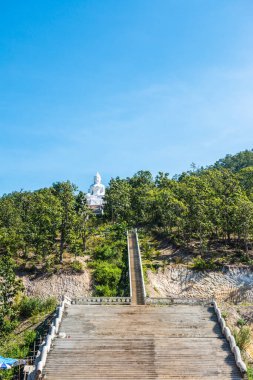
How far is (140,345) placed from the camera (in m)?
21.8

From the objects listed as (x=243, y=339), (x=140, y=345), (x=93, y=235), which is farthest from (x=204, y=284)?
(x=93, y=235)

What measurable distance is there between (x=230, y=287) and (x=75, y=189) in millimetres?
20845

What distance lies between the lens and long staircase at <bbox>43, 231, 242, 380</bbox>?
63.5 feet

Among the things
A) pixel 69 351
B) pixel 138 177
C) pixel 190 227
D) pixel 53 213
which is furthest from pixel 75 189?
pixel 138 177

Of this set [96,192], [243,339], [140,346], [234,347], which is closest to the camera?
[234,347]

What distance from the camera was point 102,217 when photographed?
63.2 metres

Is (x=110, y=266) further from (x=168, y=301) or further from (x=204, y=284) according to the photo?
(x=168, y=301)

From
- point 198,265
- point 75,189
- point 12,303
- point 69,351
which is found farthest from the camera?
point 75,189

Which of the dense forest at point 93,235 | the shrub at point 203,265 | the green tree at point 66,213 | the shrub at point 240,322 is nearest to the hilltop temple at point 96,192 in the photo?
the dense forest at point 93,235

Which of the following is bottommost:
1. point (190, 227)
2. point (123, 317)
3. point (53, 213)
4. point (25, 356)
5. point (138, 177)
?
point (25, 356)

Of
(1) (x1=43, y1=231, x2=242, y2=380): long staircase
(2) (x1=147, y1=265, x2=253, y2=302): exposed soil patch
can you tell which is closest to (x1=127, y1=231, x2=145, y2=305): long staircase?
(2) (x1=147, y1=265, x2=253, y2=302): exposed soil patch

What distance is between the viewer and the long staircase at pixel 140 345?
63.5 ft

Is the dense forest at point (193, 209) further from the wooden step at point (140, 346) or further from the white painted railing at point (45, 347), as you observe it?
the white painted railing at point (45, 347)

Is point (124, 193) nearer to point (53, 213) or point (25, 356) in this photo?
point (53, 213)
